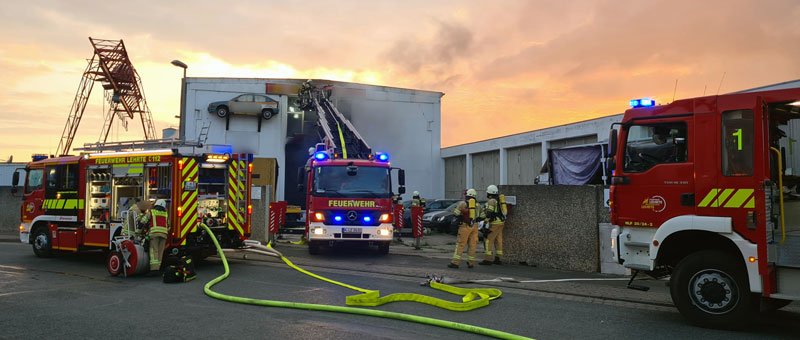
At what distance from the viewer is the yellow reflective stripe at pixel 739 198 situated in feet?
19.3

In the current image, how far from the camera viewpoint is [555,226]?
1098 centimetres

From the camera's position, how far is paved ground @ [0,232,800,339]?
18.8ft

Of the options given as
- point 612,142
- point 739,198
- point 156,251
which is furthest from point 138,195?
point 739,198

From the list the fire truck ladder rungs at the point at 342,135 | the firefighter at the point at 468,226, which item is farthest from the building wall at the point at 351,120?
the firefighter at the point at 468,226

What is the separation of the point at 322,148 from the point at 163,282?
26.4ft

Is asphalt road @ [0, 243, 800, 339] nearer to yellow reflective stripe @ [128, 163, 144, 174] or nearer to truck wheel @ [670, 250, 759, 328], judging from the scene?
truck wheel @ [670, 250, 759, 328]

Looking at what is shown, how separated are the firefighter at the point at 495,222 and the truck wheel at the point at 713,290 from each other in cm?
524

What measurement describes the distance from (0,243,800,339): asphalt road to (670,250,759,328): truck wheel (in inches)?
6.6

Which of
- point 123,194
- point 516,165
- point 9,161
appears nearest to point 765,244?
point 123,194

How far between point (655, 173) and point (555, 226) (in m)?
4.46

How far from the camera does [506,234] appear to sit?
1175cm

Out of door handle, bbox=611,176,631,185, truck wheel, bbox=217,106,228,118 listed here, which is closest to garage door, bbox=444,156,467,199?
truck wheel, bbox=217,106,228,118

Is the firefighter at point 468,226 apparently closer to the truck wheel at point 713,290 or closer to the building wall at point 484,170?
the truck wheel at point 713,290

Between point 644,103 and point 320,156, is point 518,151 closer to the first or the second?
point 320,156
